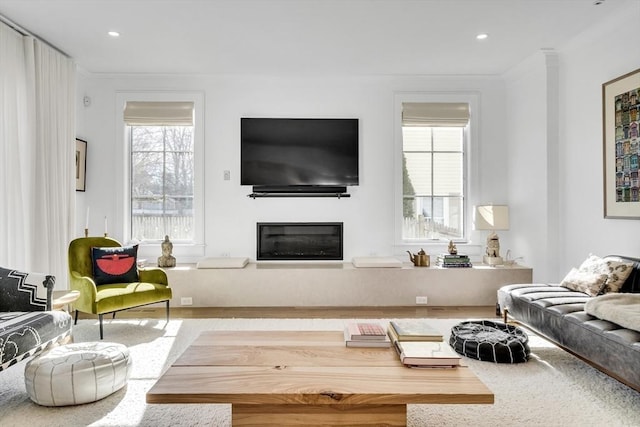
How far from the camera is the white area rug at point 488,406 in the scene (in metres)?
2.10

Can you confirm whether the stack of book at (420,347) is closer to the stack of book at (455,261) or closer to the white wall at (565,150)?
the white wall at (565,150)

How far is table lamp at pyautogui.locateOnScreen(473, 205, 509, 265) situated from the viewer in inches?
179

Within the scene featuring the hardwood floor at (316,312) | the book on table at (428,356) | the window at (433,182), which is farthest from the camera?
the window at (433,182)

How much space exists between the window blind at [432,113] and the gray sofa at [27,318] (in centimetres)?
401

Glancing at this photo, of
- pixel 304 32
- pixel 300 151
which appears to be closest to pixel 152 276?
pixel 300 151

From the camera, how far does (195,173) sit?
488 cm

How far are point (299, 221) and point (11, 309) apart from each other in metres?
2.91

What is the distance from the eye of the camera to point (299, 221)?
493cm

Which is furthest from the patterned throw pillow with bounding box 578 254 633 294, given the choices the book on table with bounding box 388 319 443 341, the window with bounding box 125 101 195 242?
the window with bounding box 125 101 195 242

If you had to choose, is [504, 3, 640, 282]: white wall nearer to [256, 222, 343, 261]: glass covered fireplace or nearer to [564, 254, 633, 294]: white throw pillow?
[564, 254, 633, 294]: white throw pillow

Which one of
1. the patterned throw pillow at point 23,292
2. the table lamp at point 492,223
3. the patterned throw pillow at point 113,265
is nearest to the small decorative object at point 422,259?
the table lamp at point 492,223

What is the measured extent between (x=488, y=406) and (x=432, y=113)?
358 cm

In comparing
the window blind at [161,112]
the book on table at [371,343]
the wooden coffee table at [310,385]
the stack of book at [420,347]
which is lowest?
the wooden coffee table at [310,385]

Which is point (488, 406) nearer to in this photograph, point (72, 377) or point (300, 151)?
point (72, 377)
